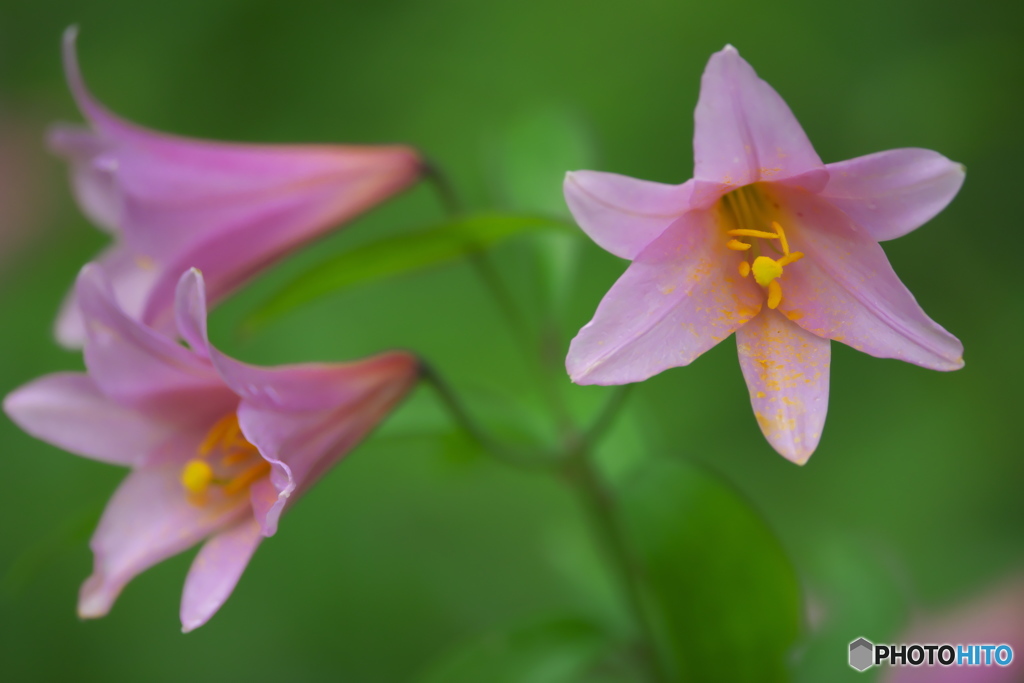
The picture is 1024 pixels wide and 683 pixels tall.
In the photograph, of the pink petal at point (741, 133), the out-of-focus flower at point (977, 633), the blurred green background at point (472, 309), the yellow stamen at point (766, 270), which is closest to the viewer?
the pink petal at point (741, 133)

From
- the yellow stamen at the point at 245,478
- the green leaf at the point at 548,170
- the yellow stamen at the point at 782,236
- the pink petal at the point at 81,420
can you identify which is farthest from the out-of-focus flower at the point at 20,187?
the yellow stamen at the point at 782,236

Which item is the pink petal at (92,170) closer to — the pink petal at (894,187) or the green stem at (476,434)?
the green stem at (476,434)

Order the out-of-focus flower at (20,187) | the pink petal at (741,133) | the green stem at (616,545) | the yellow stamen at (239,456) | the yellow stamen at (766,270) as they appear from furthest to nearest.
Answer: the out-of-focus flower at (20,187), the green stem at (616,545), the yellow stamen at (239,456), the yellow stamen at (766,270), the pink petal at (741,133)

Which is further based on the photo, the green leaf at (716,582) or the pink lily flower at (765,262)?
the green leaf at (716,582)

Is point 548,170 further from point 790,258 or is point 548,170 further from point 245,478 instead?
point 245,478

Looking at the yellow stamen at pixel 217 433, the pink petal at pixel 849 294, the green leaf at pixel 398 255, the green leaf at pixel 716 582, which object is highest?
the green leaf at pixel 398 255

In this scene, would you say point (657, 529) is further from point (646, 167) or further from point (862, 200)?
point (646, 167)

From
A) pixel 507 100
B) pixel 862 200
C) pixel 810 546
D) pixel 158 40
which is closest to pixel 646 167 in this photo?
pixel 507 100
